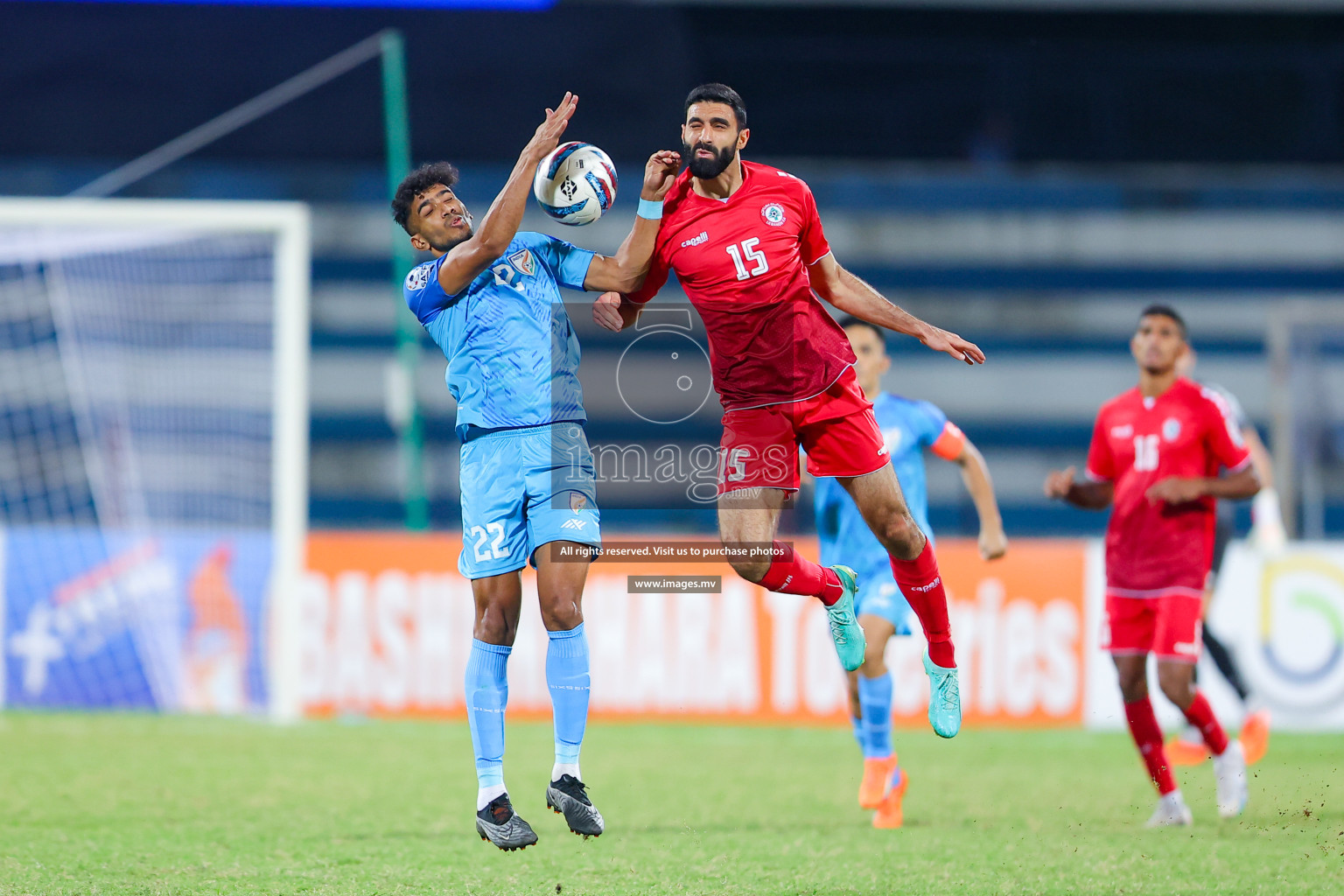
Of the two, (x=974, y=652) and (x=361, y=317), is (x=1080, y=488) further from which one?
(x=361, y=317)

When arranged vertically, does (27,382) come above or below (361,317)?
below

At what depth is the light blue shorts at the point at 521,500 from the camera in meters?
5.73

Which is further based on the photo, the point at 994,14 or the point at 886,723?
the point at 994,14

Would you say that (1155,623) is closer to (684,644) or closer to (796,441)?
(796,441)

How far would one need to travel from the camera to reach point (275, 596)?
1133 cm

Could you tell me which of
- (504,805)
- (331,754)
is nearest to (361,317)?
(331,754)

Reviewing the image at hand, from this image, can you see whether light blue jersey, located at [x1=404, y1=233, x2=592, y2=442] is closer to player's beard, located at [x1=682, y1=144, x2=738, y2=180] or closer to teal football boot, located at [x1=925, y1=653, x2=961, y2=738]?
player's beard, located at [x1=682, y1=144, x2=738, y2=180]

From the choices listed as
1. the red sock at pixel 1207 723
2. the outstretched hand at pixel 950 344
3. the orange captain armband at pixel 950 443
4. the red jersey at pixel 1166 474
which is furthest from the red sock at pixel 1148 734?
the outstretched hand at pixel 950 344

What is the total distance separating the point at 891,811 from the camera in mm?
7164

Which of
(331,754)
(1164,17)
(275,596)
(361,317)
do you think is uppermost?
(1164,17)

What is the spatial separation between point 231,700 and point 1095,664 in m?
6.52

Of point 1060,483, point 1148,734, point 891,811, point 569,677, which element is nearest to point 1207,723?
point 1148,734

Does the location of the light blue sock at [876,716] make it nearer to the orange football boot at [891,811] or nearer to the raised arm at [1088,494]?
the orange football boot at [891,811]

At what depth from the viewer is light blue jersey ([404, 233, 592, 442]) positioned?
5.81 meters
